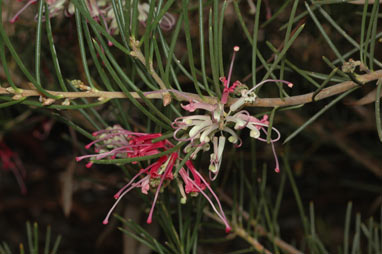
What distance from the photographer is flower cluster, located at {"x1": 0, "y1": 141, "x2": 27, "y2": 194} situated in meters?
1.11

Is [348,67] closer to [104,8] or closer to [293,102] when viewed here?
[293,102]

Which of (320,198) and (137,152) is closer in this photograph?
(137,152)

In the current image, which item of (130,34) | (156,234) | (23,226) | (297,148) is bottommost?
(23,226)

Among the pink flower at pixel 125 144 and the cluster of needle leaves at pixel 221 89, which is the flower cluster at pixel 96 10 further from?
the pink flower at pixel 125 144

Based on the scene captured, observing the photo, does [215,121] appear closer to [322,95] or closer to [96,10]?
[322,95]

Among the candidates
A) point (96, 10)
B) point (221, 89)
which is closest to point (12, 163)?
Answer: point (96, 10)

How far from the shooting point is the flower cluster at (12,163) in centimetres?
111

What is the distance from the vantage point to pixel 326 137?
3.40 ft

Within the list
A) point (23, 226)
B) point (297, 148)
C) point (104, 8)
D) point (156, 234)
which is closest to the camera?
point (104, 8)

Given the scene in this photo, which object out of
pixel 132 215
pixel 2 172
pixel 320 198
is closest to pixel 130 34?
pixel 132 215

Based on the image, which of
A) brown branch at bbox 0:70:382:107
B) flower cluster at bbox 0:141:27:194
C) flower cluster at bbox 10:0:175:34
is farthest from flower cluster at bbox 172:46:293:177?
flower cluster at bbox 0:141:27:194

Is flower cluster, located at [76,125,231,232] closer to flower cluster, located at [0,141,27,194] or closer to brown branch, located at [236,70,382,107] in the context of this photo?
brown branch, located at [236,70,382,107]

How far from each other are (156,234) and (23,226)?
Result: 0.82 meters

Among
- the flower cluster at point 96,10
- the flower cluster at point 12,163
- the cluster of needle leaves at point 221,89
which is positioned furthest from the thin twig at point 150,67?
the flower cluster at point 12,163
